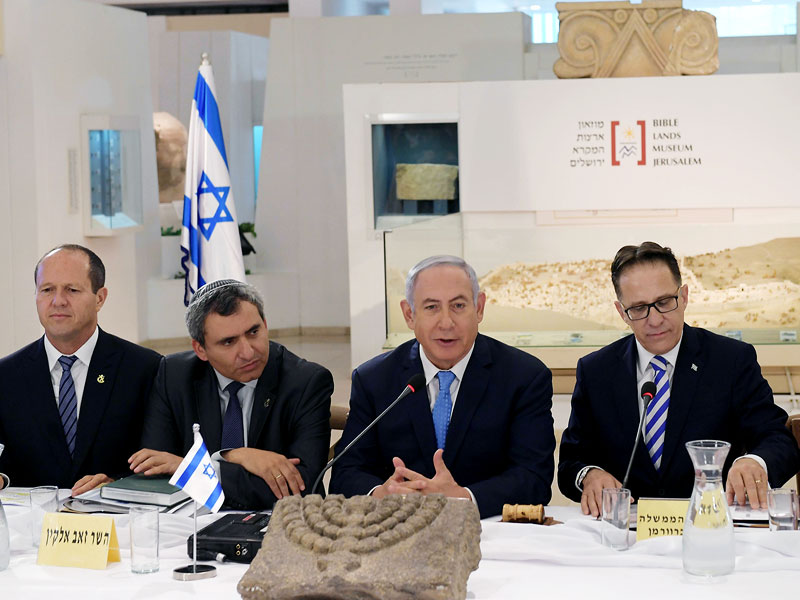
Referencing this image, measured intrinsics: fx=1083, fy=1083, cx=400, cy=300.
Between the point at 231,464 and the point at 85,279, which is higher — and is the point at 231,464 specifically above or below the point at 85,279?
below

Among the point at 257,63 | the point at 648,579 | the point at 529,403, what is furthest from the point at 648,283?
the point at 257,63

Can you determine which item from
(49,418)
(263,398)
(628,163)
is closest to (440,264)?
(263,398)

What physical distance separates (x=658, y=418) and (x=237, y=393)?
3.96 ft

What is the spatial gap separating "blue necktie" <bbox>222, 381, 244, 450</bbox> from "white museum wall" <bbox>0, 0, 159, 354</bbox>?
16.4 feet

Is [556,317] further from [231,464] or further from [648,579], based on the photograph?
[648,579]

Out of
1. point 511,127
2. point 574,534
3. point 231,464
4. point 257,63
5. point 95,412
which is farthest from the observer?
point 257,63

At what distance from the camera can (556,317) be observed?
6.39 meters

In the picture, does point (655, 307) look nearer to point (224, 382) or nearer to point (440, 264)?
point (440, 264)

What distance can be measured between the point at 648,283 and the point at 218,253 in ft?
13.2

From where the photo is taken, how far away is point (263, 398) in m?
3.12

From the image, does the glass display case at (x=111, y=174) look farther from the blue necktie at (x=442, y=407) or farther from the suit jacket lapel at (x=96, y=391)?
the blue necktie at (x=442, y=407)

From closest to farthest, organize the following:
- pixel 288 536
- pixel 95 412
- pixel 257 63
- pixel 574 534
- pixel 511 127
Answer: pixel 288 536 < pixel 574 534 < pixel 95 412 < pixel 511 127 < pixel 257 63

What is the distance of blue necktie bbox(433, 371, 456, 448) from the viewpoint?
2.98 m

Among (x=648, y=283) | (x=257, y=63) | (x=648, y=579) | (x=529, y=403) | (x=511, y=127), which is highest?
(x=257, y=63)
